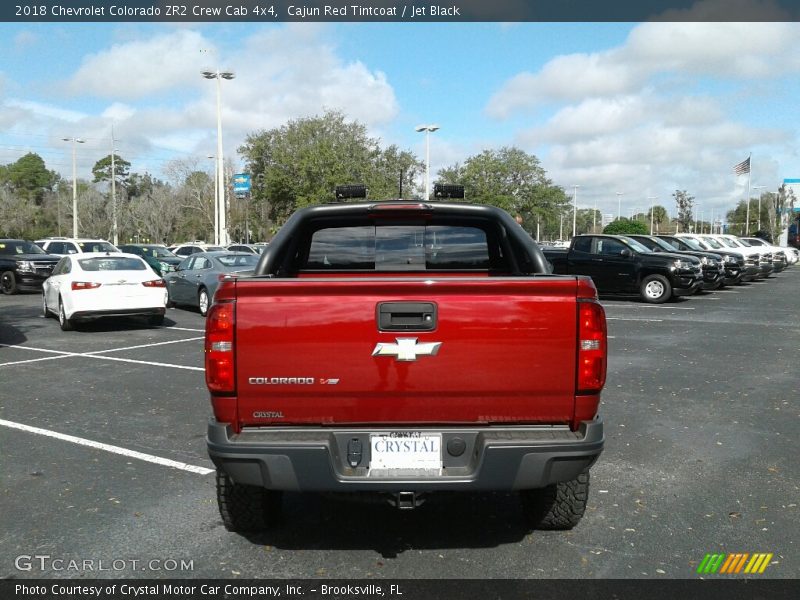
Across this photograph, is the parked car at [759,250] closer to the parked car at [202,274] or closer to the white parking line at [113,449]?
the parked car at [202,274]

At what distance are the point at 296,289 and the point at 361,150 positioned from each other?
44.8 meters

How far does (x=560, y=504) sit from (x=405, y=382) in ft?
4.39

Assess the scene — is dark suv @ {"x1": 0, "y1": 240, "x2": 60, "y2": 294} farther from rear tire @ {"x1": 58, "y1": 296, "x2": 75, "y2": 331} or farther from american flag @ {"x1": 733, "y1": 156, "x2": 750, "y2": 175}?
american flag @ {"x1": 733, "y1": 156, "x2": 750, "y2": 175}

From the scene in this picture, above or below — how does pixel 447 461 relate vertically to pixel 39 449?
above

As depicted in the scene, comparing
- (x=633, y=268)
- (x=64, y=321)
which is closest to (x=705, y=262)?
(x=633, y=268)

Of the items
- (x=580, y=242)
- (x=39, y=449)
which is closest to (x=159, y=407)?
(x=39, y=449)

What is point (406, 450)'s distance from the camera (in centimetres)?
336

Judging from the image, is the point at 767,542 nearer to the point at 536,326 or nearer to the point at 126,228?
the point at 536,326

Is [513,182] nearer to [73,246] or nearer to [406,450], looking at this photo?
[73,246]

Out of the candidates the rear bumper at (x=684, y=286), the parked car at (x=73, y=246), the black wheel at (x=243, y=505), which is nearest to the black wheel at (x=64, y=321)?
the black wheel at (x=243, y=505)

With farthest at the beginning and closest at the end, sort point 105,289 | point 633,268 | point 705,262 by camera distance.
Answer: point 705,262
point 633,268
point 105,289

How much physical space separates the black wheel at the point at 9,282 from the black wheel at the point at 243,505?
21.3 m

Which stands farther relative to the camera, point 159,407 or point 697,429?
point 159,407

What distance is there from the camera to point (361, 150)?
4691 centimetres
